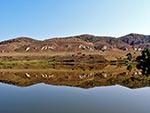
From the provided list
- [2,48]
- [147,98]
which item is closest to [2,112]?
[147,98]

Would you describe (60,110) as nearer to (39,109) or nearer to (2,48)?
(39,109)

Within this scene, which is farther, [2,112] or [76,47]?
[76,47]

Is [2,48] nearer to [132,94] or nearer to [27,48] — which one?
[27,48]

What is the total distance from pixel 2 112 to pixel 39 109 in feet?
8.64

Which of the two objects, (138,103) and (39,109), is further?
(138,103)

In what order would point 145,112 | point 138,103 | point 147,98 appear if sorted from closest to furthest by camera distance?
point 145,112 → point 138,103 → point 147,98

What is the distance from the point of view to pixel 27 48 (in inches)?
7377

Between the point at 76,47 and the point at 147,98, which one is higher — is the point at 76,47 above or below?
above

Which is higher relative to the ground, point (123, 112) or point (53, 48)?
point (53, 48)

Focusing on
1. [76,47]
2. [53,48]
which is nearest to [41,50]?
[53,48]

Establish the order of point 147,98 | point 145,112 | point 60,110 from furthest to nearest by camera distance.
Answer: point 147,98 < point 60,110 < point 145,112

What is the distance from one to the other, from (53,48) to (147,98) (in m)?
165

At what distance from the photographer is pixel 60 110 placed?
20.4 meters

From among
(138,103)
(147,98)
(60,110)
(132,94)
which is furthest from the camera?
(132,94)
